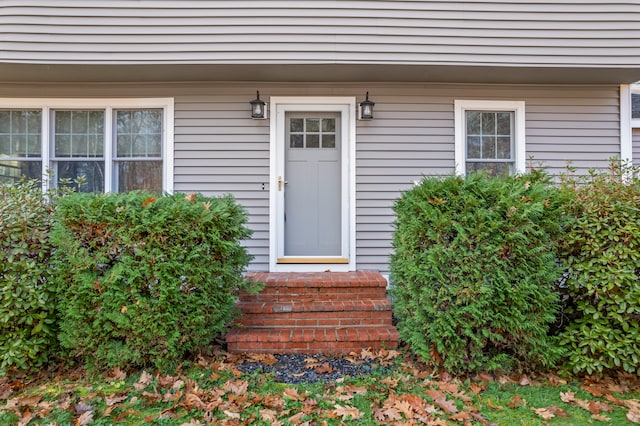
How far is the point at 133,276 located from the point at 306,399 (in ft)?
5.03

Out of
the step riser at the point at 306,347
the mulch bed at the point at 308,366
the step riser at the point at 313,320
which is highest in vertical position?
the step riser at the point at 313,320

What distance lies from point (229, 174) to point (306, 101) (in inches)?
51.0

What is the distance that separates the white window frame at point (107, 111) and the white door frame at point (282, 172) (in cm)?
124

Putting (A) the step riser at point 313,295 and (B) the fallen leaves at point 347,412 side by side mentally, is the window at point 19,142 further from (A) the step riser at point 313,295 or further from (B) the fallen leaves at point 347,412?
(B) the fallen leaves at point 347,412

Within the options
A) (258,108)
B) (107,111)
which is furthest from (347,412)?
(107,111)

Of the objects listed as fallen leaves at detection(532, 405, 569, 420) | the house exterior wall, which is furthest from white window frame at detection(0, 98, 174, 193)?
fallen leaves at detection(532, 405, 569, 420)

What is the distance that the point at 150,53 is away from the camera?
3.99 m

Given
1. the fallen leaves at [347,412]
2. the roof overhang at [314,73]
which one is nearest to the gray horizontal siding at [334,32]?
the roof overhang at [314,73]

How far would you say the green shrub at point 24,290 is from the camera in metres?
2.81

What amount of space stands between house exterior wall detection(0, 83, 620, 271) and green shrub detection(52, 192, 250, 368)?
1.65 metres

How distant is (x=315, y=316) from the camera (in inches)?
140

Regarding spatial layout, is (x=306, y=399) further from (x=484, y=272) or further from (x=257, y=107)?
(x=257, y=107)

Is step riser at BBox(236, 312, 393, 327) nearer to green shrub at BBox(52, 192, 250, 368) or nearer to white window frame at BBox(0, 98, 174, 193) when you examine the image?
green shrub at BBox(52, 192, 250, 368)

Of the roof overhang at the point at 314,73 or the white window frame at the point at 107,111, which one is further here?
A: the white window frame at the point at 107,111
